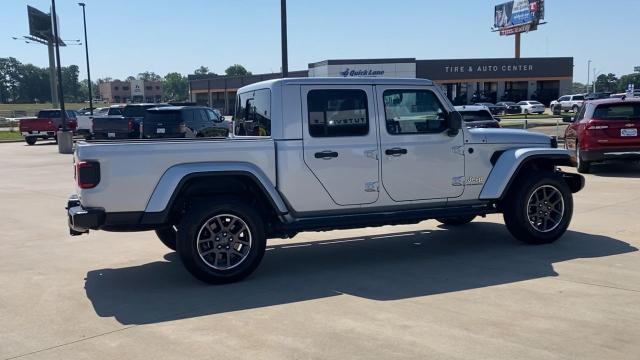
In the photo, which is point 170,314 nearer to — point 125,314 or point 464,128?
point 125,314

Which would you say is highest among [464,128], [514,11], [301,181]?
[514,11]

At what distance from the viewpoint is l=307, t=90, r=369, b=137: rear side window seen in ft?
20.4

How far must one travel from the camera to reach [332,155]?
243 inches

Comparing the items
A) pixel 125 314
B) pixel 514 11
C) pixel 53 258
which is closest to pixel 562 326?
pixel 125 314

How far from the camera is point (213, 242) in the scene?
19.2 ft

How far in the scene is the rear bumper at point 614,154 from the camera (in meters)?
12.7

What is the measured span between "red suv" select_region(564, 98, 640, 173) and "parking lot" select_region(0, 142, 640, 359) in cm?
479

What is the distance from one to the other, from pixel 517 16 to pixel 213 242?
82.8 metres

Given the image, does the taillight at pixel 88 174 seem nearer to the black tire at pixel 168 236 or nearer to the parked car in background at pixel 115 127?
the black tire at pixel 168 236

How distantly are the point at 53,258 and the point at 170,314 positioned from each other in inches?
114

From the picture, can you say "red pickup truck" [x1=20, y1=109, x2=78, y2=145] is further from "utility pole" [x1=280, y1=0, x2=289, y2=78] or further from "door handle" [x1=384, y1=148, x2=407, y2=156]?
"door handle" [x1=384, y1=148, x2=407, y2=156]

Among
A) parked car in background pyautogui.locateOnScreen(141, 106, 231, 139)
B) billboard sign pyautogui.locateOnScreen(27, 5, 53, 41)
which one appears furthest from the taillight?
billboard sign pyautogui.locateOnScreen(27, 5, 53, 41)

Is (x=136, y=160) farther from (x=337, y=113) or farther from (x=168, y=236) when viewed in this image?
(x=337, y=113)

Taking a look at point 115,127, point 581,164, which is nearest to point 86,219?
point 581,164
